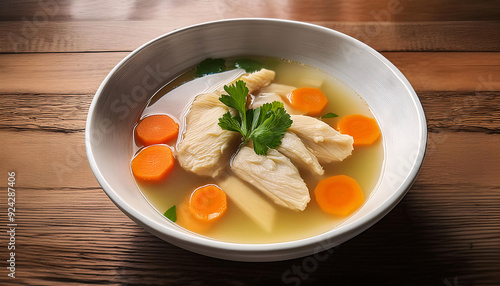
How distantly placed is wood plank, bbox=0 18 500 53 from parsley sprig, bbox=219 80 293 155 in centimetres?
94

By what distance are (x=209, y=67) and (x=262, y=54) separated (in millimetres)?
300

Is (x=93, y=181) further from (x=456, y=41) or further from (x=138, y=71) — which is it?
(x=456, y=41)

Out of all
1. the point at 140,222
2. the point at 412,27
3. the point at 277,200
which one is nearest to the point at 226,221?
the point at 277,200

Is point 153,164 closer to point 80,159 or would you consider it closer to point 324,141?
point 80,159

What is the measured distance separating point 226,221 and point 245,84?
25.9 inches

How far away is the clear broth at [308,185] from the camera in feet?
4.92

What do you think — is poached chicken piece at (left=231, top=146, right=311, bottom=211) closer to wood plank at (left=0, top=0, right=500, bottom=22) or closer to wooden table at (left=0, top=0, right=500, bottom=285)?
wooden table at (left=0, top=0, right=500, bottom=285)

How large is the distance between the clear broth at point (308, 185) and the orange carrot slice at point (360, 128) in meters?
0.03

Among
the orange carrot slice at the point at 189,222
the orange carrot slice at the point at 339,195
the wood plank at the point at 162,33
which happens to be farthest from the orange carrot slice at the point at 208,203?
the wood plank at the point at 162,33

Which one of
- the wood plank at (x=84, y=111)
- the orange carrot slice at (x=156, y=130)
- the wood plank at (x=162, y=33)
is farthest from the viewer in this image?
the wood plank at (x=162, y=33)

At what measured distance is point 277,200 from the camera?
62.1 inches

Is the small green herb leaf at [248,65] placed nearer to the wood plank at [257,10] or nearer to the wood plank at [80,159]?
the wood plank at [257,10]

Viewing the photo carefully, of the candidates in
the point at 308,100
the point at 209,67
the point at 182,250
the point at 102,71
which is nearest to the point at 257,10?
the point at 209,67

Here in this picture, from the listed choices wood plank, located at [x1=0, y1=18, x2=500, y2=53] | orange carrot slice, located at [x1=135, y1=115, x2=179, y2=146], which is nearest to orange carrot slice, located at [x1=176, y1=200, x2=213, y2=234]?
orange carrot slice, located at [x1=135, y1=115, x2=179, y2=146]
